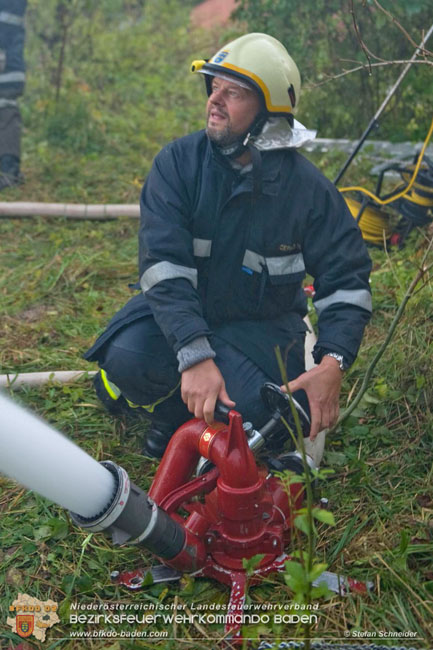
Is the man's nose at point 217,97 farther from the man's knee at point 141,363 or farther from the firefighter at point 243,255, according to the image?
the man's knee at point 141,363

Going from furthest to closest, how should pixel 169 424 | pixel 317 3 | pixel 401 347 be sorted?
pixel 317 3
pixel 401 347
pixel 169 424

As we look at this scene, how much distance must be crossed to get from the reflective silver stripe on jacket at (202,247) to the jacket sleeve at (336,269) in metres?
0.37

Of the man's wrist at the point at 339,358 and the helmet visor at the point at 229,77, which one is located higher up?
the helmet visor at the point at 229,77

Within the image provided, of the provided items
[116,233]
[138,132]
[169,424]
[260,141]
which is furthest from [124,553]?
[138,132]

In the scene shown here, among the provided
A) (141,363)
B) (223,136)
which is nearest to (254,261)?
(223,136)

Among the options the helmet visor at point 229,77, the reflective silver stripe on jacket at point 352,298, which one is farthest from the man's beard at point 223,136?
the reflective silver stripe on jacket at point 352,298

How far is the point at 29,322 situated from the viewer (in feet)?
13.3

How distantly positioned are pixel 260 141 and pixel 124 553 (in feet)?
5.00

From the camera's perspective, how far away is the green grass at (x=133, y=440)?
2.25 metres

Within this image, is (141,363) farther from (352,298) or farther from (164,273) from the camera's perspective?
(352,298)

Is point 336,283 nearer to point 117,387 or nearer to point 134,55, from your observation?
point 117,387

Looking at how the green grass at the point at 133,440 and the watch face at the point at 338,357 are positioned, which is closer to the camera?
the green grass at the point at 133,440

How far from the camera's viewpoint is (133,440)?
10.2 ft

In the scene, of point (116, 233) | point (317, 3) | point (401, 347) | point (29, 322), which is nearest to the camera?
point (401, 347)
